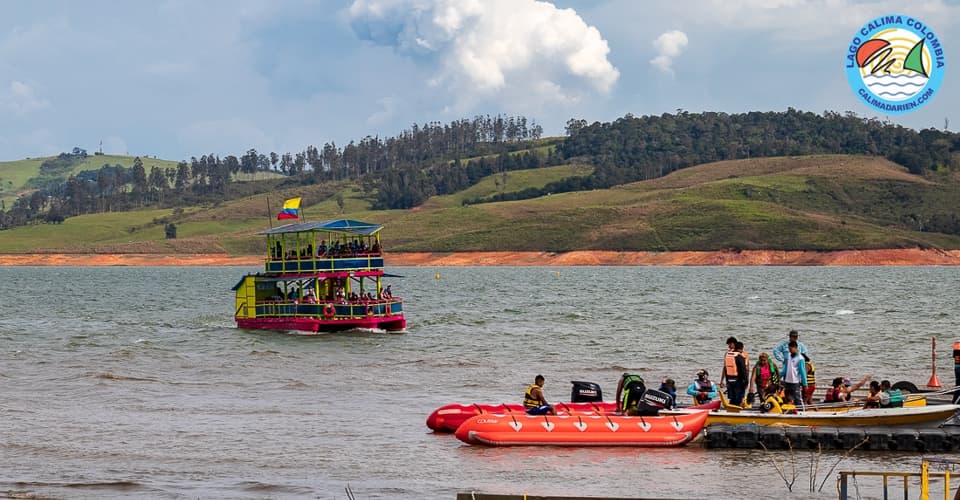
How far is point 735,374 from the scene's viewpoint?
26.1 meters

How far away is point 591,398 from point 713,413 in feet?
10.3

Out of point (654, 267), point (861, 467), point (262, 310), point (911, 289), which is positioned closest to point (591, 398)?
point (861, 467)

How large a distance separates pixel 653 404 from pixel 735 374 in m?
2.18

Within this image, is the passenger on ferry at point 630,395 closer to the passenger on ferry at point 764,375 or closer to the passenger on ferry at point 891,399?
the passenger on ferry at point 764,375

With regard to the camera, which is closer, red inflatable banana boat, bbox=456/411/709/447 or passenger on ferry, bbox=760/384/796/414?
red inflatable banana boat, bbox=456/411/709/447

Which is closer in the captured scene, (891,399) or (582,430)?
(582,430)

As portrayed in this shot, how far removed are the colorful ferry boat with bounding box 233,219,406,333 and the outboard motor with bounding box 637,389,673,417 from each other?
27.1m

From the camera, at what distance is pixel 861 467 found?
22.4 metres

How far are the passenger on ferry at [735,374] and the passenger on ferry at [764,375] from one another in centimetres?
30

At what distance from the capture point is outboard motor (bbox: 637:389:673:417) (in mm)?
25266

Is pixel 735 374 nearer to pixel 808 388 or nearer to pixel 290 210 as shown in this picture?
pixel 808 388

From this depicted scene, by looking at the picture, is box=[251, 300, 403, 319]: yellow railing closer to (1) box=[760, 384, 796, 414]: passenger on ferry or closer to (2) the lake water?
(2) the lake water

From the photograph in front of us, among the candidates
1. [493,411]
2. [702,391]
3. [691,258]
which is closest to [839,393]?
[702,391]

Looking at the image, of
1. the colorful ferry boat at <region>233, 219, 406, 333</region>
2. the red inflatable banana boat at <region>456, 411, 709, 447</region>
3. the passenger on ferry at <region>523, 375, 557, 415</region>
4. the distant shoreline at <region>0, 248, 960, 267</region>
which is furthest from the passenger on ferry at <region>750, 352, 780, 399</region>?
the distant shoreline at <region>0, 248, 960, 267</region>
